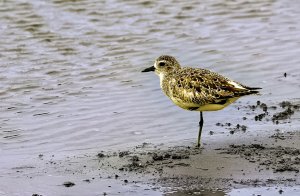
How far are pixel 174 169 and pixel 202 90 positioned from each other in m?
1.31

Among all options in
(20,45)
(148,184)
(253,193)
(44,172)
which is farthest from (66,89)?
(253,193)

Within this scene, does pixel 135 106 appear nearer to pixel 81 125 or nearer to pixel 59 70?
pixel 81 125

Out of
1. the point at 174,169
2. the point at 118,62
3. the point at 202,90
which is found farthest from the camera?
the point at 118,62

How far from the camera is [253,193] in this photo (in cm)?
862

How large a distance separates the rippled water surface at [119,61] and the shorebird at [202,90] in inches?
21.6

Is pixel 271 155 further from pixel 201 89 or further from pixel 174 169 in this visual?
pixel 201 89

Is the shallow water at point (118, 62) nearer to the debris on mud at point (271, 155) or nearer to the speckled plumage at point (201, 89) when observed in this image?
the speckled plumage at point (201, 89)

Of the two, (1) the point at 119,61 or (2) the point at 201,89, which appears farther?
(1) the point at 119,61

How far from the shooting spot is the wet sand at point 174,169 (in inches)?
352

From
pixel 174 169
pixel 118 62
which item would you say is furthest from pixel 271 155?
pixel 118 62

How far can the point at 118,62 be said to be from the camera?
14.9 metres

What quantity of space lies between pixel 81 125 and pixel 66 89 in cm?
187

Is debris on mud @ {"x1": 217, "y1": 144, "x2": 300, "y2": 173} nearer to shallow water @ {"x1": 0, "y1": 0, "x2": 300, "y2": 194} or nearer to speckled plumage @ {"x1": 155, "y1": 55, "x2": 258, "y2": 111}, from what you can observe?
speckled plumage @ {"x1": 155, "y1": 55, "x2": 258, "y2": 111}

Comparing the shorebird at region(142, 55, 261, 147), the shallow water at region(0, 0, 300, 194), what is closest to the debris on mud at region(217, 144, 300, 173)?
the shorebird at region(142, 55, 261, 147)
